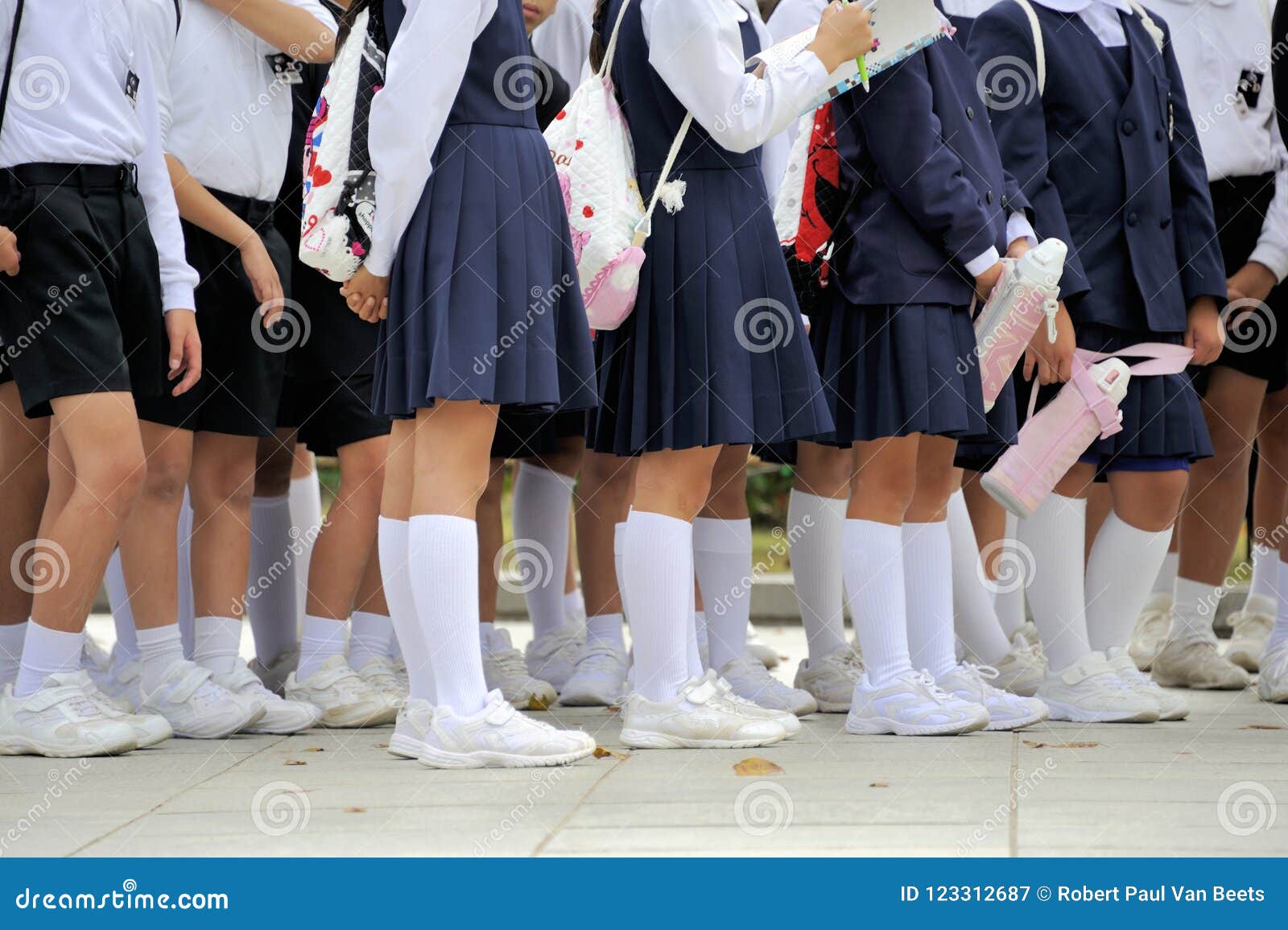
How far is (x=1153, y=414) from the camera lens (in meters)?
4.18

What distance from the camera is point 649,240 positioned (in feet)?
12.1

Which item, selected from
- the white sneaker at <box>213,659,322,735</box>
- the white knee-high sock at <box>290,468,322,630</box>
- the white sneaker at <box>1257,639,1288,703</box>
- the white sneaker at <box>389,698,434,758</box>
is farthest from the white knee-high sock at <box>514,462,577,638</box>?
the white sneaker at <box>1257,639,1288,703</box>

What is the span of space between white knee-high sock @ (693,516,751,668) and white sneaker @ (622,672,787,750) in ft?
2.00

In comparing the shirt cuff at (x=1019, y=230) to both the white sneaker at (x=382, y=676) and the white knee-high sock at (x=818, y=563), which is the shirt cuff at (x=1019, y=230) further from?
the white sneaker at (x=382, y=676)

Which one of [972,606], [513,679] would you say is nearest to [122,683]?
[513,679]

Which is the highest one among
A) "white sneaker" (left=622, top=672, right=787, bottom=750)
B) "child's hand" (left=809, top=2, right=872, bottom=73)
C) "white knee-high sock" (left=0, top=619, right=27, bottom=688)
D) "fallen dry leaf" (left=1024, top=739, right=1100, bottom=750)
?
"child's hand" (left=809, top=2, right=872, bottom=73)

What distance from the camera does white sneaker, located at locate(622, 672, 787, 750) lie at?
3629mm

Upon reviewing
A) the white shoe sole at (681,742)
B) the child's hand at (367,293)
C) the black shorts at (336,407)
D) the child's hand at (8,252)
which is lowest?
the white shoe sole at (681,742)

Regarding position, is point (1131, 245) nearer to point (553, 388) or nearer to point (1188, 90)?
point (1188, 90)

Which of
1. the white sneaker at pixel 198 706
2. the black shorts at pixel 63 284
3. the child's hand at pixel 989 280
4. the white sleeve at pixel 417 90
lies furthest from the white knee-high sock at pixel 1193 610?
the black shorts at pixel 63 284

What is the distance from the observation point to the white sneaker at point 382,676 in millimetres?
4359

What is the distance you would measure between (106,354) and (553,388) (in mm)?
1120

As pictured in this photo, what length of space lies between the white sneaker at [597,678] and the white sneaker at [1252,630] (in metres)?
2.11

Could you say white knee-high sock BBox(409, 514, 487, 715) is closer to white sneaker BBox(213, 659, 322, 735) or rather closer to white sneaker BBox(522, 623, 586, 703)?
white sneaker BBox(213, 659, 322, 735)
